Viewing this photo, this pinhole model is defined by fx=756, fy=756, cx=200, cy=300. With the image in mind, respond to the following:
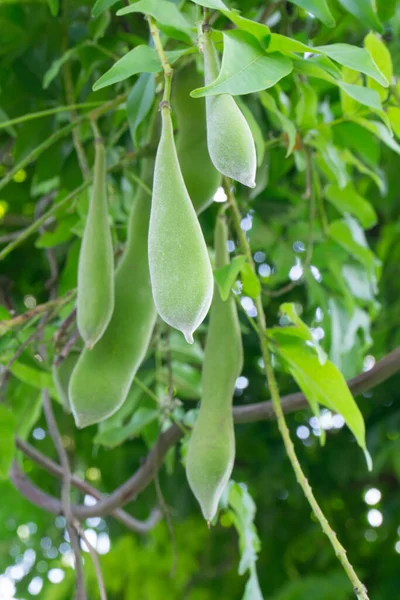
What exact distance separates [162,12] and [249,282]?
244mm

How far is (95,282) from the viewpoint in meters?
0.56

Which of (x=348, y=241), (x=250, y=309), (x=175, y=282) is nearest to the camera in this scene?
(x=175, y=282)

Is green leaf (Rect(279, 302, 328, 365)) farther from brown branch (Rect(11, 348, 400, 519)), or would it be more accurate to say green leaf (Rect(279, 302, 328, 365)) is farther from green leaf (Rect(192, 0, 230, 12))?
green leaf (Rect(192, 0, 230, 12))

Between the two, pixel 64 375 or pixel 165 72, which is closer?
pixel 165 72

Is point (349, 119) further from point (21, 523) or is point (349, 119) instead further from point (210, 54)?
point (21, 523)

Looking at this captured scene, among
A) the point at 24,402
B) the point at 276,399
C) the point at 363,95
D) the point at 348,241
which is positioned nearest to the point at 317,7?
the point at 363,95

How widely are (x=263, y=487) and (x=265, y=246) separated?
0.68m

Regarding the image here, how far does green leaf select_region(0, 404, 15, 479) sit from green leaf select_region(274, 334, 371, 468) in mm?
300

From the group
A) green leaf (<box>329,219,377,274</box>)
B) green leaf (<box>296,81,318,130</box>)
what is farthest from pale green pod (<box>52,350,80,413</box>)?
green leaf (<box>329,219,377,274</box>)

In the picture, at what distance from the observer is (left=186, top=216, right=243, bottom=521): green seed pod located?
0.57 metres

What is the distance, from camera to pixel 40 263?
1618mm

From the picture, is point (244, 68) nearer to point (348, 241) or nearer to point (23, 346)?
point (23, 346)

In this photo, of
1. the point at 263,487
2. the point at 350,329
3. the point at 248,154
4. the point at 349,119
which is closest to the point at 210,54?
the point at 248,154

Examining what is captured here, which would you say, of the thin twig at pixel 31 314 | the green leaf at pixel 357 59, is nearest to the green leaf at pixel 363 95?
the green leaf at pixel 357 59
